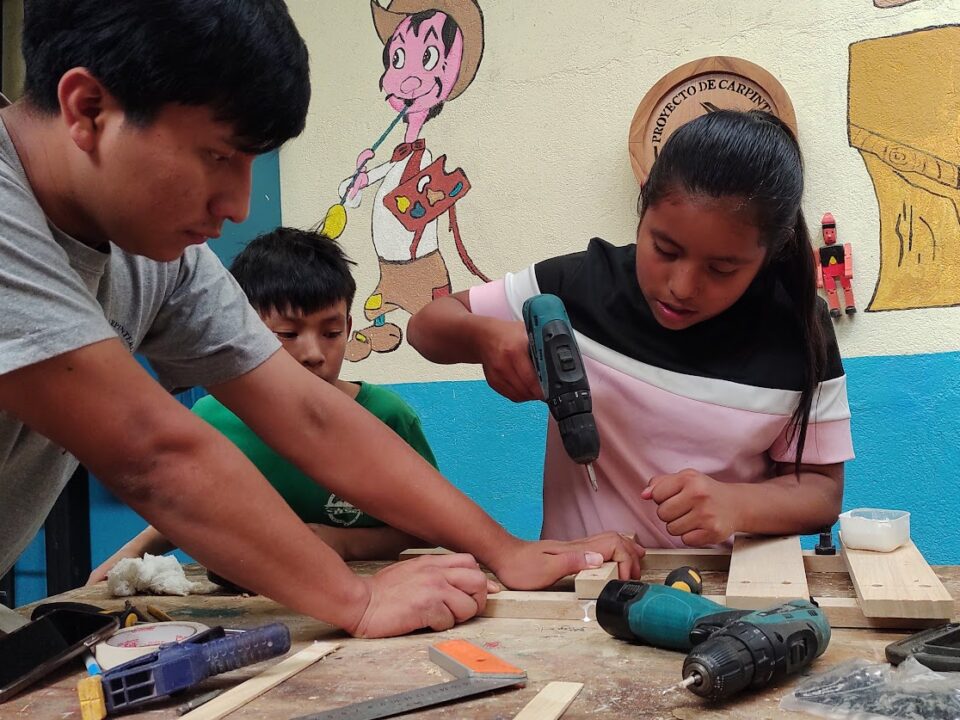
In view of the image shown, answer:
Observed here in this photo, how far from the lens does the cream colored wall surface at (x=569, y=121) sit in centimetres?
265

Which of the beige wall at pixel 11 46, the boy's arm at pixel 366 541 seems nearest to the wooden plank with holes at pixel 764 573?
the boy's arm at pixel 366 541

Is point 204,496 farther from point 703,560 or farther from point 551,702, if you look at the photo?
point 703,560

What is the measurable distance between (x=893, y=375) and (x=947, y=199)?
563 mm

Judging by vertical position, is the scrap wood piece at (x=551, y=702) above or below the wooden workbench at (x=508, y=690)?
above

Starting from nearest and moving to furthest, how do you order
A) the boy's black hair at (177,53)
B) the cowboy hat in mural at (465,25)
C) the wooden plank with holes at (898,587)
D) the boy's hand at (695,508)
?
1. the boy's black hair at (177,53)
2. the wooden plank with holes at (898,587)
3. the boy's hand at (695,508)
4. the cowboy hat in mural at (465,25)

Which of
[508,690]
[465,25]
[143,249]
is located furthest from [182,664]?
[465,25]

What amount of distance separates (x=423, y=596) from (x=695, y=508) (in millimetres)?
506

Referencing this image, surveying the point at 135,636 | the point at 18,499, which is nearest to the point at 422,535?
the point at 135,636

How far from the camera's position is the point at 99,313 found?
88 cm

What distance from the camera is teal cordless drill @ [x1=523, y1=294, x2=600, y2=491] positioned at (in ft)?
4.33

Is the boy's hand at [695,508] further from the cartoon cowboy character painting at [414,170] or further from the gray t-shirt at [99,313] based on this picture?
the cartoon cowboy character painting at [414,170]

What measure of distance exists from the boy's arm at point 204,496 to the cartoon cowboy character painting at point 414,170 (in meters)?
2.20

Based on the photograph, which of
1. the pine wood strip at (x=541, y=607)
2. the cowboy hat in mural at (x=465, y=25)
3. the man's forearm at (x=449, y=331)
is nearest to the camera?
the pine wood strip at (x=541, y=607)

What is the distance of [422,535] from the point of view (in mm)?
1339
